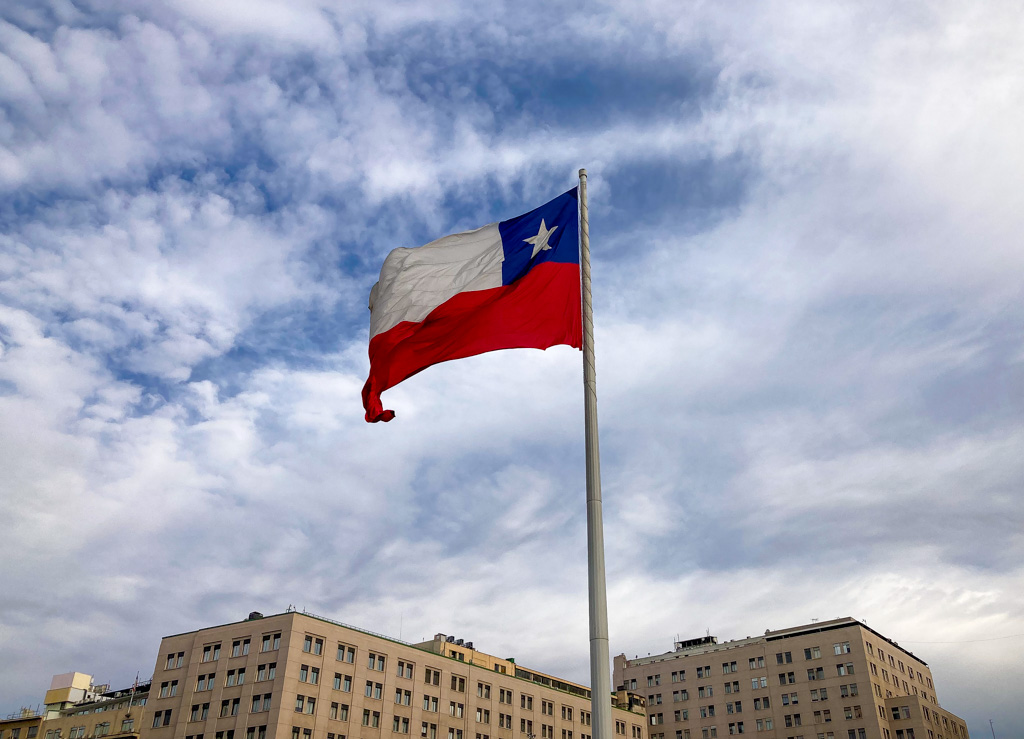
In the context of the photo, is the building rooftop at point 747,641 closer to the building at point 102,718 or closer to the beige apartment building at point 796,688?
the beige apartment building at point 796,688

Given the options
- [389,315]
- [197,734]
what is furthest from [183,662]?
[389,315]

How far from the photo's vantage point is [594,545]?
68.4 ft

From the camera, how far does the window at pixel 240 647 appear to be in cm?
10612

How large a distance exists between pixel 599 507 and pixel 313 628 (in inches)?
3635

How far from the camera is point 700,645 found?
17775cm

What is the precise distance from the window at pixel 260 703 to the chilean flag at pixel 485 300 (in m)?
85.4

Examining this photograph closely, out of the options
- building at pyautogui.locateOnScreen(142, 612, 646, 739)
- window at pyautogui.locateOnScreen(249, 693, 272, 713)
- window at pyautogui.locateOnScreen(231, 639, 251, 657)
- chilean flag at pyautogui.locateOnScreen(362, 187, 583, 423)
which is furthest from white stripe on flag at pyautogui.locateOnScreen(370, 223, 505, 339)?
window at pyautogui.locateOnScreen(231, 639, 251, 657)

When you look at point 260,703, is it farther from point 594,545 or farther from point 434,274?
point 594,545

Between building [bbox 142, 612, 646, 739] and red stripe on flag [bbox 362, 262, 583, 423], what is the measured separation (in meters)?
84.0

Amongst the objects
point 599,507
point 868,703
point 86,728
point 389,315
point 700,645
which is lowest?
point 599,507

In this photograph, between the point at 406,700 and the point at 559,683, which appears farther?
the point at 559,683

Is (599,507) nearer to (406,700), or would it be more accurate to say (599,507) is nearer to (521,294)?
(521,294)

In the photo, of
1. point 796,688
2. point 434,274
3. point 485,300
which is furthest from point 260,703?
point 796,688

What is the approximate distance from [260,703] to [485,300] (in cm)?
8888
